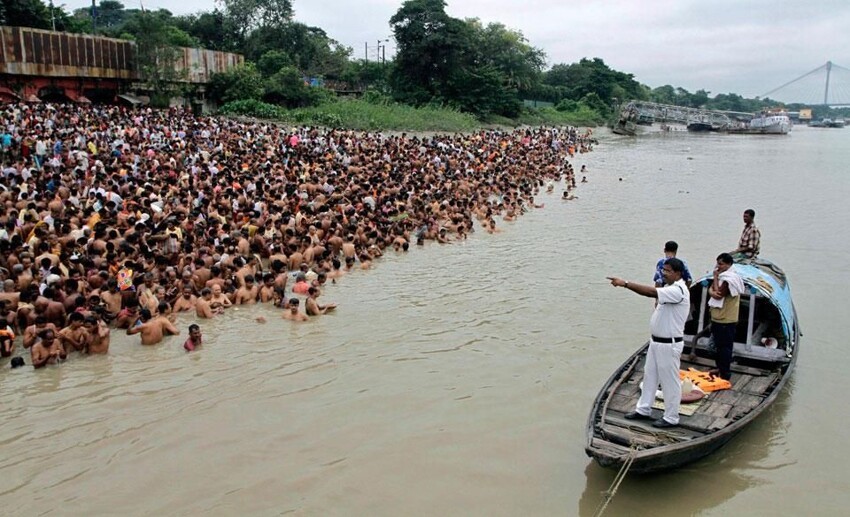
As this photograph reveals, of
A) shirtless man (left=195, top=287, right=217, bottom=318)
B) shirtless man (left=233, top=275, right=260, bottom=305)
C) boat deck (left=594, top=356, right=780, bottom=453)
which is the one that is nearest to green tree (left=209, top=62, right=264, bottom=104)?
shirtless man (left=233, top=275, right=260, bottom=305)

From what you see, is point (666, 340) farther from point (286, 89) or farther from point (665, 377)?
point (286, 89)

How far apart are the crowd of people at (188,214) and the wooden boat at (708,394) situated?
566cm

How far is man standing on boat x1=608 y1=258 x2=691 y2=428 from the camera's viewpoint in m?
6.02

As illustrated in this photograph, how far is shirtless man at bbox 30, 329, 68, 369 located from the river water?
141mm

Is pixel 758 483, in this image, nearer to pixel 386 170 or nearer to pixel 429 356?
pixel 429 356

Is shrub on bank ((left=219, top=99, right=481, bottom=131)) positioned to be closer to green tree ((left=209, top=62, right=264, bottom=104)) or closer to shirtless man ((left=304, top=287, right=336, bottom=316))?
green tree ((left=209, top=62, right=264, bottom=104))

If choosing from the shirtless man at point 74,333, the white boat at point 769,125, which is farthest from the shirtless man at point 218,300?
the white boat at point 769,125

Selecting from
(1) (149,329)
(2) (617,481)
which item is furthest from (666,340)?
(1) (149,329)

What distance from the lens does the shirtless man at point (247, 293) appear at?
11.2m

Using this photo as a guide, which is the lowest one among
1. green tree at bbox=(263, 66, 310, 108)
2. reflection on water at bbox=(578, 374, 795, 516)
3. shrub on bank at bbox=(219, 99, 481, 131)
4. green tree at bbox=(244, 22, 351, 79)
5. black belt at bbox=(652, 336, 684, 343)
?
reflection on water at bbox=(578, 374, 795, 516)

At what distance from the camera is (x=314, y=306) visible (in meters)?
11.1

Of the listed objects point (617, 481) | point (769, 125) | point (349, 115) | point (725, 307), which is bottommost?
point (617, 481)

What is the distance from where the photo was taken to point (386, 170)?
71.2 ft

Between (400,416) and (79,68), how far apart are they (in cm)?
3069
